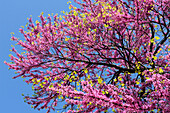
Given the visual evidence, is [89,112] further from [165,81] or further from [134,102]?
[165,81]

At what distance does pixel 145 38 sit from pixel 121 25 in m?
2.15

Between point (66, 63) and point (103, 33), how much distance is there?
9.61ft

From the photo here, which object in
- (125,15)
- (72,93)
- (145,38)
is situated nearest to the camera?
(72,93)

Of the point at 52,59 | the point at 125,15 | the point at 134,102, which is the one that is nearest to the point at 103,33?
the point at 125,15

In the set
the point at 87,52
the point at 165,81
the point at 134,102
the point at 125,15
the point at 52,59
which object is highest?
the point at 125,15

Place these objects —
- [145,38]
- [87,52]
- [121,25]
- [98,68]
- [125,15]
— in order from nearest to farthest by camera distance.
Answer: [125,15] → [121,25] → [87,52] → [145,38] → [98,68]

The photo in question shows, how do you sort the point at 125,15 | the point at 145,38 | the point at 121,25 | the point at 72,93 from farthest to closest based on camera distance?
the point at 145,38, the point at 121,25, the point at 125,15, the point at 72,93

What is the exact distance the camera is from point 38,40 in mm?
8453

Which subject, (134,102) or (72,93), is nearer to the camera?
(72,93)

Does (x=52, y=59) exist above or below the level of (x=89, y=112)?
above

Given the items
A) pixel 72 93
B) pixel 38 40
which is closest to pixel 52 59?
pixel 38 40

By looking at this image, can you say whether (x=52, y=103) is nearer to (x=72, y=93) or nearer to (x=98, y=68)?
(x=98, y=68)

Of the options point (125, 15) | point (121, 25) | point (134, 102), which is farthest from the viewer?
point (121, 25)

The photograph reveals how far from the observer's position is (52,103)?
10.1 meters
